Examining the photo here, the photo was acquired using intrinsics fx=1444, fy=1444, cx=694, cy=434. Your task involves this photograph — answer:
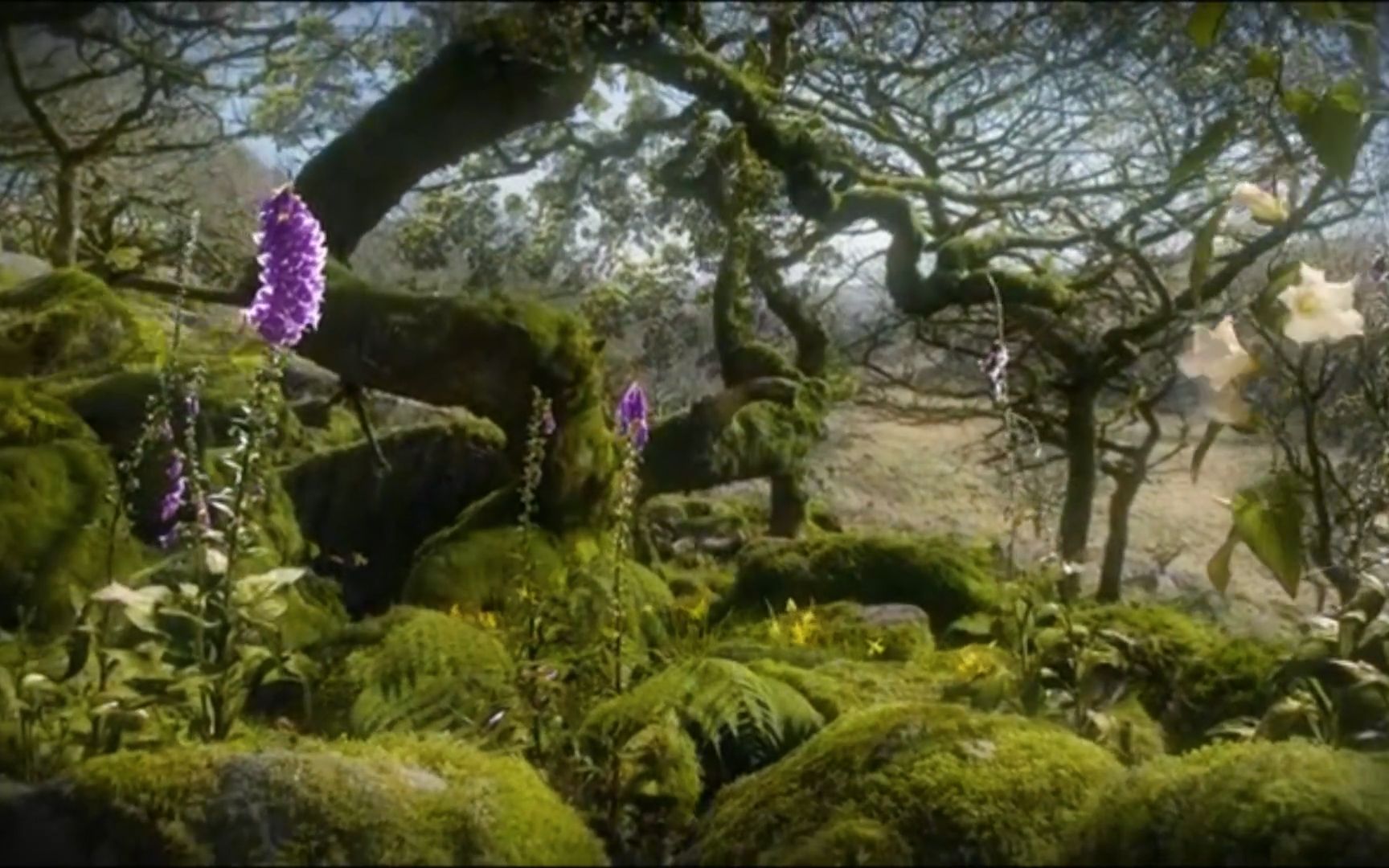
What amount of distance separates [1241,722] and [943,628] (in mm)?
1198

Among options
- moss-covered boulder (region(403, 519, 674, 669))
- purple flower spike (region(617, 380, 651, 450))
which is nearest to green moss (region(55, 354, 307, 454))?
moss-covered boulder (region(403, 519, 674, 669))

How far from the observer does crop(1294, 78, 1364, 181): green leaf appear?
1870 mm

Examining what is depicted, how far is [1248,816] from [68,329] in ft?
8.09

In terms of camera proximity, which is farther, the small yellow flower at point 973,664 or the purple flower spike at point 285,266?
the small yellow flower at point 973,664

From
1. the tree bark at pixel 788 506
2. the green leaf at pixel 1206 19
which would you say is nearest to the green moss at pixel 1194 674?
the green leaf at pixel 1206 19

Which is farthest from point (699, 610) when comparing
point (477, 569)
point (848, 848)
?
point (848, 848)

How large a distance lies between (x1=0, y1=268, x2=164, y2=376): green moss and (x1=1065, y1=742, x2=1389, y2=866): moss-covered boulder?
7.41ft

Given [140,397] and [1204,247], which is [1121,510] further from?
[140,397]

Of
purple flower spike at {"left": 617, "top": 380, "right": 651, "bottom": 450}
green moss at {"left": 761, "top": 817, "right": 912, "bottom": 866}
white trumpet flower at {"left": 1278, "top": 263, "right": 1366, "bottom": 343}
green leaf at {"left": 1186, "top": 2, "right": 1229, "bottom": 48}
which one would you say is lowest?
green moss at {"left": 761, "top": 817, "right": 912, "bottom": 866}

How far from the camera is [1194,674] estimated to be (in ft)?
8.58

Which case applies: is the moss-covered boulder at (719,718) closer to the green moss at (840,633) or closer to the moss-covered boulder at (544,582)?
the moss-covered boulder at (544,582)

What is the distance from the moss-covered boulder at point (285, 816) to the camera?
4.47 feet

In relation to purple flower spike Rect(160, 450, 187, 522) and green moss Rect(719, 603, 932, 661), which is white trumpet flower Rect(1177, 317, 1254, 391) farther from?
A: purple flower spike Rect(160, 450, 187, 522)

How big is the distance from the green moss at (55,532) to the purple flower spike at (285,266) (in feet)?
2.70
